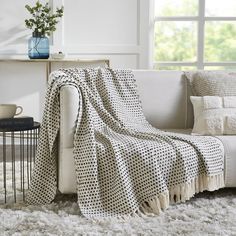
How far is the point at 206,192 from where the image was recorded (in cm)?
336

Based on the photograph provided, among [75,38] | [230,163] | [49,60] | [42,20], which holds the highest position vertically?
[42,20]

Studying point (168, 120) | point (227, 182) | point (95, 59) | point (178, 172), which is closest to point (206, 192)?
point (227, 182)

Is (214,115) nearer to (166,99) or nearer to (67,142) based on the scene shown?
(166,99)

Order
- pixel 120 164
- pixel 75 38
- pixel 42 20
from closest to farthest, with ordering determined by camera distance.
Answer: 1. pixel 120 164
2. pixel 42 20
3. pixel 75 38

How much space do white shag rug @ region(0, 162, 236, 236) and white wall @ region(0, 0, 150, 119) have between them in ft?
9.25

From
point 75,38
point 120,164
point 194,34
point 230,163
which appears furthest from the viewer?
point 194,34

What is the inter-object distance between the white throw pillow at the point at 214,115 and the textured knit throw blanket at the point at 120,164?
0.18 meters

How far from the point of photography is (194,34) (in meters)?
5.95

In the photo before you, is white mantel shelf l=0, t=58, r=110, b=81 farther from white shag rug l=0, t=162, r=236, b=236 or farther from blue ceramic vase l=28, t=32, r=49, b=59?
white shag rug l=0, t=162, r=236, b=236

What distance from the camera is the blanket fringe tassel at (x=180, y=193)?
2951mm

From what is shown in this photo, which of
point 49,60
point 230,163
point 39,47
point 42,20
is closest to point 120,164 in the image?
point 230,163

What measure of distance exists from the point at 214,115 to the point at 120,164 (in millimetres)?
850

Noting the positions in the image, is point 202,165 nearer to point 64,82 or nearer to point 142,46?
point 64,82

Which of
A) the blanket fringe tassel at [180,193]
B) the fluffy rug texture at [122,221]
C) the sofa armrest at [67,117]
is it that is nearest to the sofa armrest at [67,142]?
the sofa armrest at [67,117]
